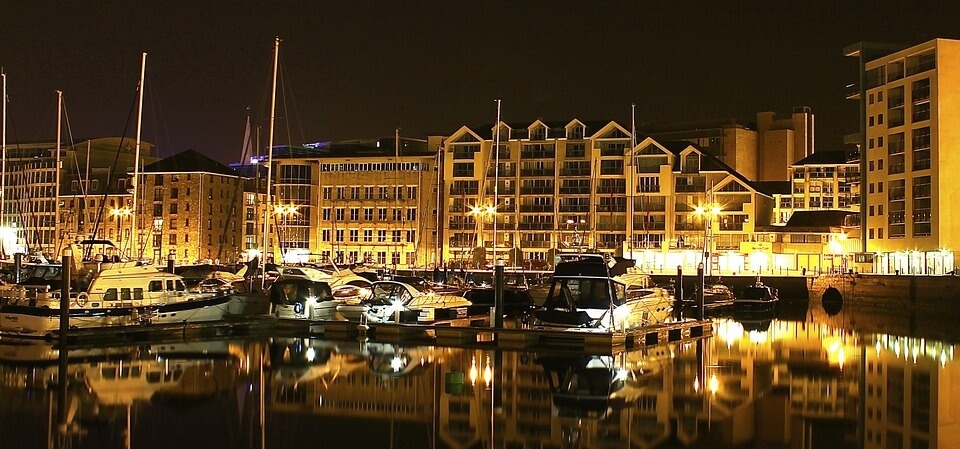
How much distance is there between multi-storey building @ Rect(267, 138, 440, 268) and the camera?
11250cm

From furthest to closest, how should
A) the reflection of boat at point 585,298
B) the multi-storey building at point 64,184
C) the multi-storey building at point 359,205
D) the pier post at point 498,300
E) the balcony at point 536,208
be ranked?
the multi-storey building at point 64,184 < the multi-storey building at point 359,205 < the balcony at point 536,208 < the pier post at point 498,300 < the reflection of boat at point 585,298

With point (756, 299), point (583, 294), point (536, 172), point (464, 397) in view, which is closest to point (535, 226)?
point (536, 172)

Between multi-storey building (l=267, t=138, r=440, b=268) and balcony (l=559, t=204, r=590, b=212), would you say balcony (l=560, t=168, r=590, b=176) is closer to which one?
balcony (l=559, t=204, r=590, b=212)

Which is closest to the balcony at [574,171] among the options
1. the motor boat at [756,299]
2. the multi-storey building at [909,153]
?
the multi-storey building at [909,153]

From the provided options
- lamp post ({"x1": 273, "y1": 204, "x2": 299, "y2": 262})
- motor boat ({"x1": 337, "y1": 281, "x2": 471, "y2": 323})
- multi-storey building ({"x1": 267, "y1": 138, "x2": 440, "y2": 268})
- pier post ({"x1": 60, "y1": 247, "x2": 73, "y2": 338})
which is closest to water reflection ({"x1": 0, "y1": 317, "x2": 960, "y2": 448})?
pier post ({"x1": 60, "y1": 247, "x2": 73, "y2": 338})

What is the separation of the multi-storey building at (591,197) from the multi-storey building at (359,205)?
12.6 ft

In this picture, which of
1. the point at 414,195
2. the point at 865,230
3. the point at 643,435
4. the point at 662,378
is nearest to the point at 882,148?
the point at 865,230

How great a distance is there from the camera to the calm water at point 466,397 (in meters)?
24.1

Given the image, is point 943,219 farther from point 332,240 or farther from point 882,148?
point 332,240

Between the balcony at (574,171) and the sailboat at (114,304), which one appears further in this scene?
the balcony at (574,171)

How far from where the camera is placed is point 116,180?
12925cm

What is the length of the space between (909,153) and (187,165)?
7688cm

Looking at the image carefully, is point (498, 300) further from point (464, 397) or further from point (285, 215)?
point (285, 215)

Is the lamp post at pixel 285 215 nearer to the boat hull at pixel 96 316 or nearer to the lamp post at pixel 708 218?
the lamp post at pixel 708 218
